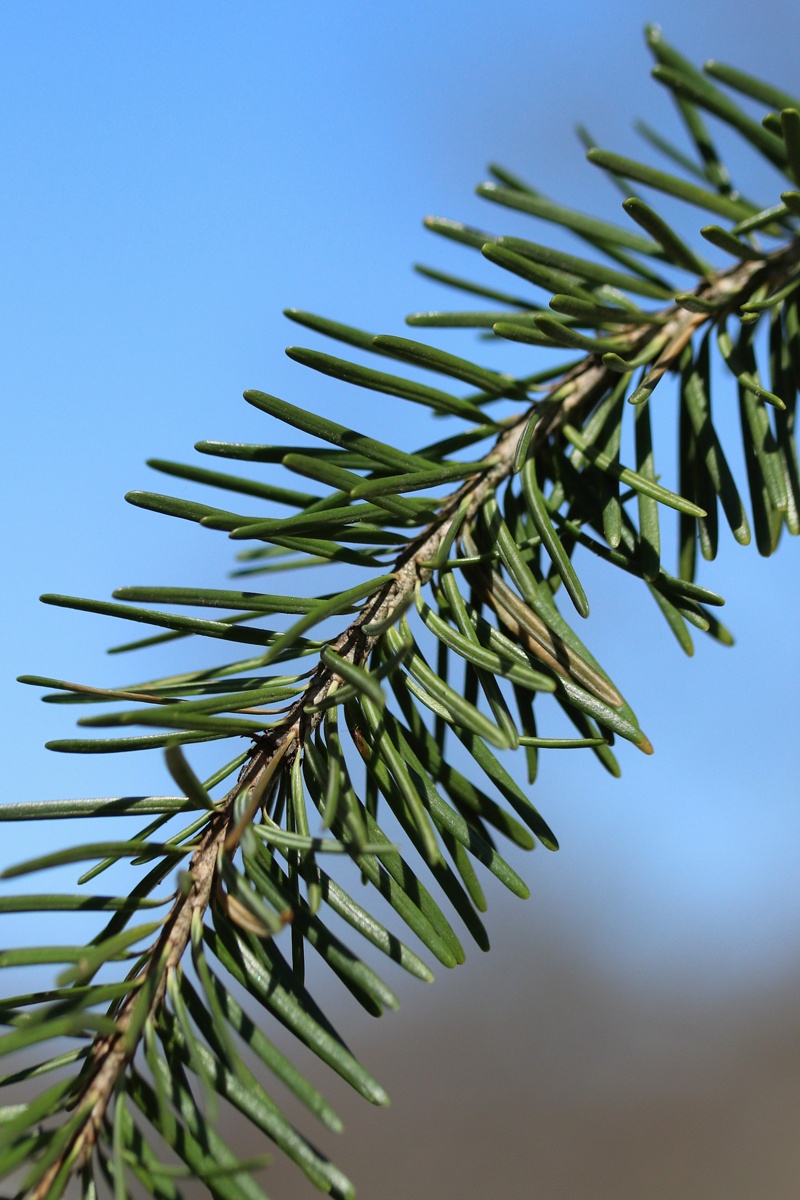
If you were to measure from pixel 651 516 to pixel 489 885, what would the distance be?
1393 mm

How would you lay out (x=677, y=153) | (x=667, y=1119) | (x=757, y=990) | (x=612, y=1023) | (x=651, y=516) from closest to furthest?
1. (x=651, y=516)
2. (x=677, y=153)
3. (x=667, y=1119)
4. (x=612, y=1023)
5. (x=757, y=990)

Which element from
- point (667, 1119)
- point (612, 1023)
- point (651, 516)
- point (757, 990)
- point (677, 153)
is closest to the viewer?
point (651, 516)

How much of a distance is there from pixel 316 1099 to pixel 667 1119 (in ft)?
4.80

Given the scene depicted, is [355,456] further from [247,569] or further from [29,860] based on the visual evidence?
[29,860]

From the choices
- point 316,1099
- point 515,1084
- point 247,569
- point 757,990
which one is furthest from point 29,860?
point 757,990

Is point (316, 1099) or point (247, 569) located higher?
point (247, 569)

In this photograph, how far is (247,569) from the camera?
35 centimetres

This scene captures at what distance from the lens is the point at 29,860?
17cm

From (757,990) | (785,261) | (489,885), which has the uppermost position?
(785,261)

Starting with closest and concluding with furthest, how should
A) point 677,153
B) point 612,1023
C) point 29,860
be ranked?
point 29,860, point 677,153, point 612,1023

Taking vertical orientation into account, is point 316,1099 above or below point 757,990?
above

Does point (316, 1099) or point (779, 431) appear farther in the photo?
point (779, 431)

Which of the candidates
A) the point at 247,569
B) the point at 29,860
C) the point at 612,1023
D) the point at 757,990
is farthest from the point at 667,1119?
the point at 29,860

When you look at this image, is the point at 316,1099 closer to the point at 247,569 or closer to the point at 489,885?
the point at 247,569
